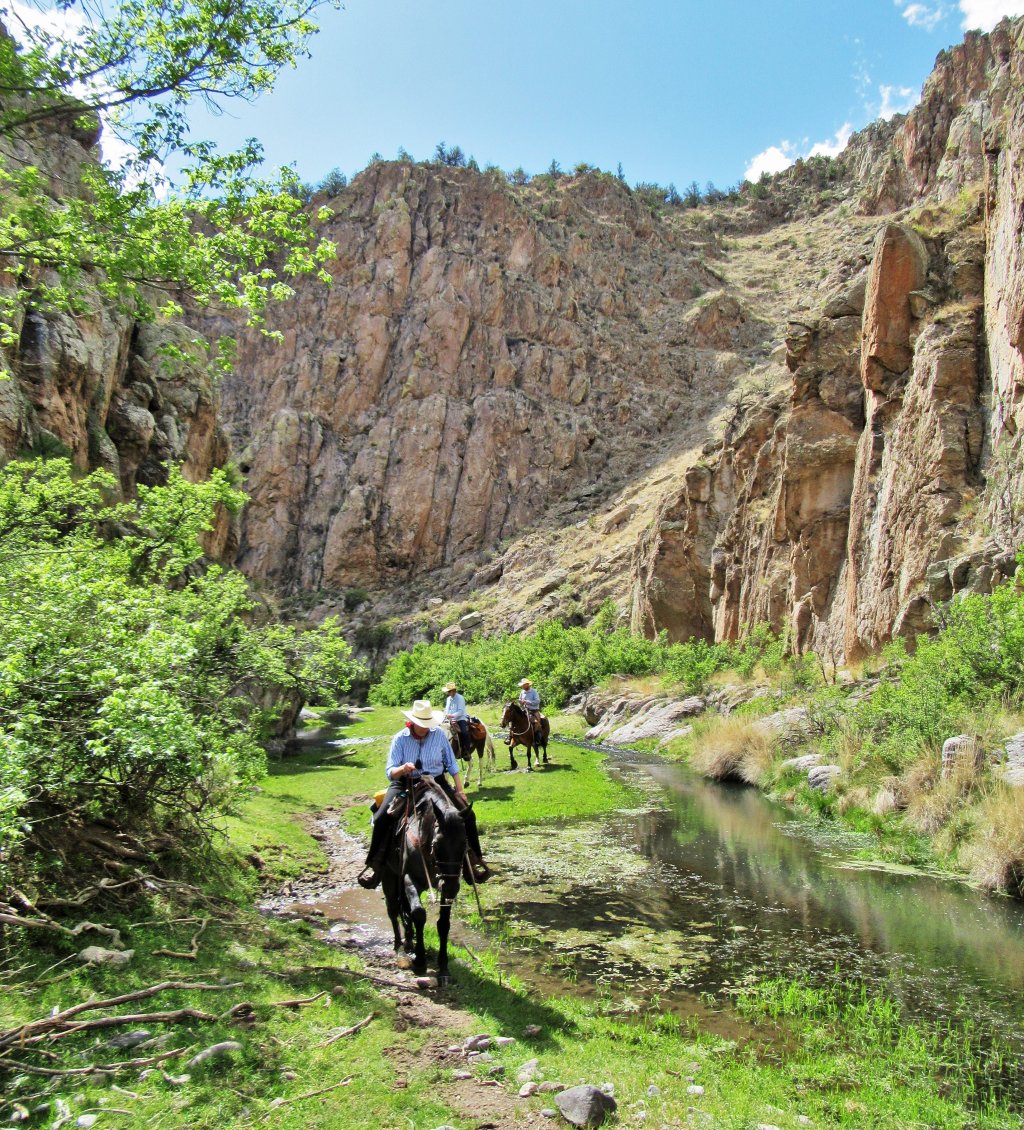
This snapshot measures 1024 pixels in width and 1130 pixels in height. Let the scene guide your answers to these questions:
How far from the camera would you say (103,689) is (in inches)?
272

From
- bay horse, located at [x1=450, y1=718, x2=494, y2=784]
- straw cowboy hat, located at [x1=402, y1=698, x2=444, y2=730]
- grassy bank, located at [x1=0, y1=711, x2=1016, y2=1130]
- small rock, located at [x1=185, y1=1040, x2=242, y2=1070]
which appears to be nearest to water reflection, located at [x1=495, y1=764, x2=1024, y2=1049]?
grassy bank, located at [x1=0, y1=711, x2=1016, y2=1130]

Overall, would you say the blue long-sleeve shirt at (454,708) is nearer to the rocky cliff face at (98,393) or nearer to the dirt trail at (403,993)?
the dirt trail at (403,993)

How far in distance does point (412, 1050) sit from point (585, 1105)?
165 cm

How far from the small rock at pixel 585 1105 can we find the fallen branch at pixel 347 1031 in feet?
6.01

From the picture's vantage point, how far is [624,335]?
91.4 meters

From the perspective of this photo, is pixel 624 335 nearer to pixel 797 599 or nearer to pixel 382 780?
pixel 797 599

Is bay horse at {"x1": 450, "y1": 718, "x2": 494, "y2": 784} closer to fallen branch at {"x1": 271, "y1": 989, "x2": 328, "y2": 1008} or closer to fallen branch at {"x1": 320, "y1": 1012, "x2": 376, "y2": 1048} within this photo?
fallen branch at {"x1": 271, "y1": 989, "x2": 328, "y2": 1008}

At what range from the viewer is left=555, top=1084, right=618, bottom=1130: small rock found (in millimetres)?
4527

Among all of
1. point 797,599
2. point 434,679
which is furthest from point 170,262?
point 434,679

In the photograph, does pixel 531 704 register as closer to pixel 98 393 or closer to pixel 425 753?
pixel 425 753

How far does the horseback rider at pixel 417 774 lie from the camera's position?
8250mm

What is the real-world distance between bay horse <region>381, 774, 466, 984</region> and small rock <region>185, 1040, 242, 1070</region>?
240cm

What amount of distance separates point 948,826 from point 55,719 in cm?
1247

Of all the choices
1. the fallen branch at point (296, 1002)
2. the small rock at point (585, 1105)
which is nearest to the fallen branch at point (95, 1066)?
the fallen branch at point (296, 1002)
